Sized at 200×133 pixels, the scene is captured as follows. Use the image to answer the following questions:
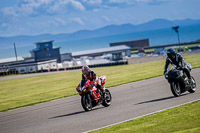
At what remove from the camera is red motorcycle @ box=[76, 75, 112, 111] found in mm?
14305

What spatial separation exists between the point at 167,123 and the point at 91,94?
4950mm

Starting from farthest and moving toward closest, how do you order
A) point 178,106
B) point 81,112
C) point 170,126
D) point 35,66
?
point 35,66 < point 81,112 < point 178,106 < point 170,126

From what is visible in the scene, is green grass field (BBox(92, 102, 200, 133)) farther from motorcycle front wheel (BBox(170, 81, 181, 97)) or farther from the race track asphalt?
motorcycle front wheel (BBox(170, 81, 181, 97))

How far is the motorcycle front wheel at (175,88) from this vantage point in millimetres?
14922

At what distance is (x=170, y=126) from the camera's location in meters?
9.48

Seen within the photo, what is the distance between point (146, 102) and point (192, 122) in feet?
17.3

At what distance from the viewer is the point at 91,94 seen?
1442 centimetres

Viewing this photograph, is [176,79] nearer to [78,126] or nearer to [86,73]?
[86,73]

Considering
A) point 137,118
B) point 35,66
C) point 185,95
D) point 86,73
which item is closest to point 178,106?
point 137,118

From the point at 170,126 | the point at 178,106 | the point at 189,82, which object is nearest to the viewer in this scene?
the point at 170,126

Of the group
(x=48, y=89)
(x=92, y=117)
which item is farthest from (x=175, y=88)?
(x=48, y=89)

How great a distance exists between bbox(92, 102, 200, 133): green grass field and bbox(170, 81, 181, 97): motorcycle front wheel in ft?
9.63

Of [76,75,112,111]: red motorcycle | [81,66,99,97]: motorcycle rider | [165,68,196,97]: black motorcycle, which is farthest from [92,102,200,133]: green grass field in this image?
A: [81,66,99,97]: motorcycle rider

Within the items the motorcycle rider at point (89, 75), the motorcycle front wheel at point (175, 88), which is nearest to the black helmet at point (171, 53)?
the motorcycle front wheel at point (175, 88)
